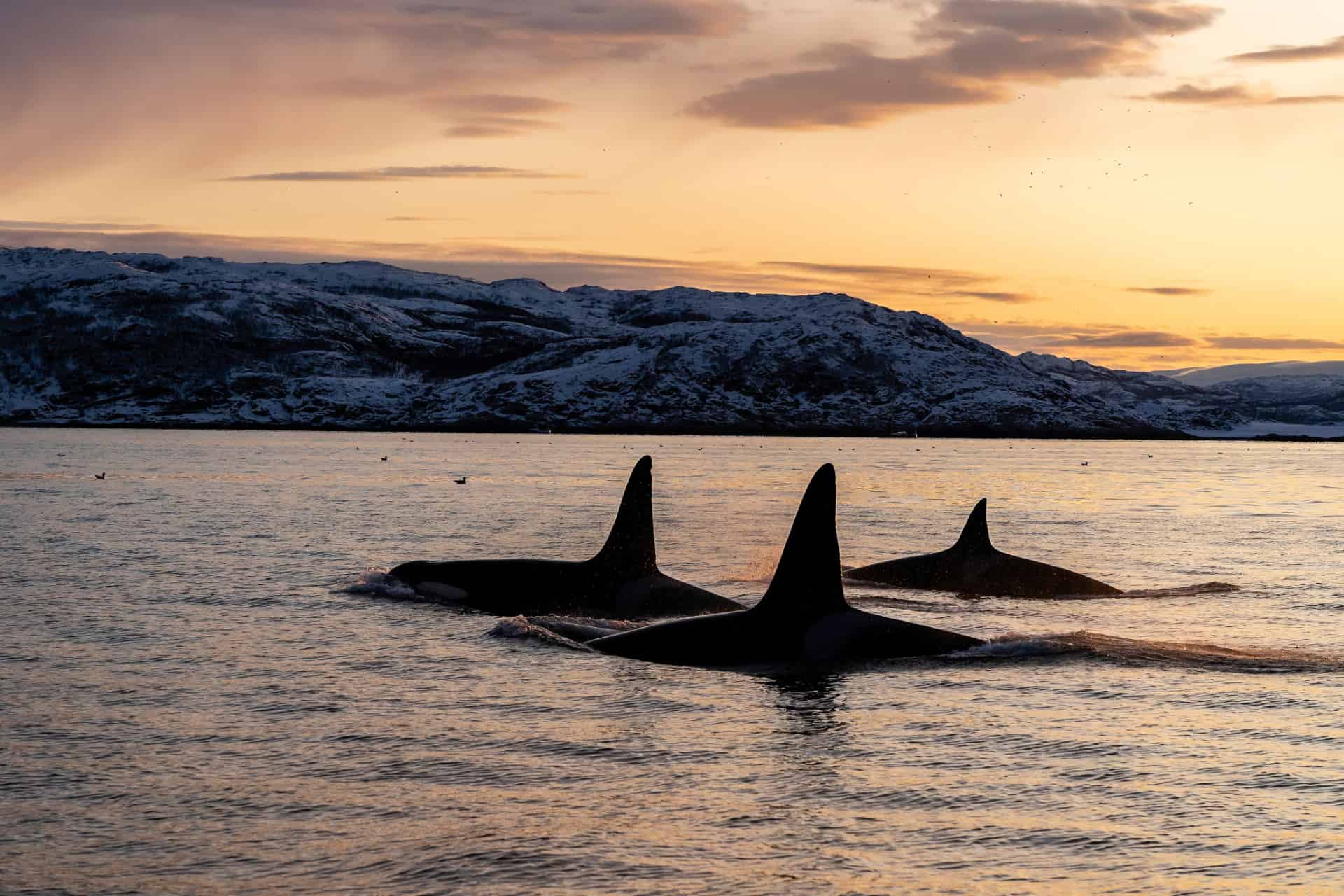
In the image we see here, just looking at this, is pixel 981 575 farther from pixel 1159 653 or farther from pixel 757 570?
pixel 1159 653

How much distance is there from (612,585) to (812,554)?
756 centimetres

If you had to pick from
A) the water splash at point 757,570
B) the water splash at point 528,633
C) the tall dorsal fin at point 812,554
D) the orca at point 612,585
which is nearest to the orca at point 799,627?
the tall dorsal fin at point 812,554

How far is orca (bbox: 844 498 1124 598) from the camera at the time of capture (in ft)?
121

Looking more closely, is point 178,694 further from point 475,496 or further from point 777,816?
point 475,496

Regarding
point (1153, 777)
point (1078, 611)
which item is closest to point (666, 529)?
point (1078, 611)

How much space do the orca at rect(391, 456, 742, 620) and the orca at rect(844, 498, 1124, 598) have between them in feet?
33.5

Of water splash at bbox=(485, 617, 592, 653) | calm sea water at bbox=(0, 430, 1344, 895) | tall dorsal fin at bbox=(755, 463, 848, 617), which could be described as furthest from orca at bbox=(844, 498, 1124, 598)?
tall dorsal fin at bbox=(755, 463, 848, 617)

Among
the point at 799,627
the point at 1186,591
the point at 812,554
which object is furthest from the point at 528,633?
the point at 1186,591

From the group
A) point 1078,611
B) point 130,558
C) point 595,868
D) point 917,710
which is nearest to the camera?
point 595,868

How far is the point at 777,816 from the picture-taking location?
14.6m

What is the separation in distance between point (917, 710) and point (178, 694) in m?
10.6

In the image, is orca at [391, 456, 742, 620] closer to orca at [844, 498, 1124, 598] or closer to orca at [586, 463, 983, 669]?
orca at [586, 463, 983, 669]

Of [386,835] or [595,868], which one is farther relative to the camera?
[386,835]

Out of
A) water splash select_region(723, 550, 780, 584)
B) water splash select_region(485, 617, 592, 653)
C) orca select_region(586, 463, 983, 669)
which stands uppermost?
orca select_region(586, 463, 983, 669)
